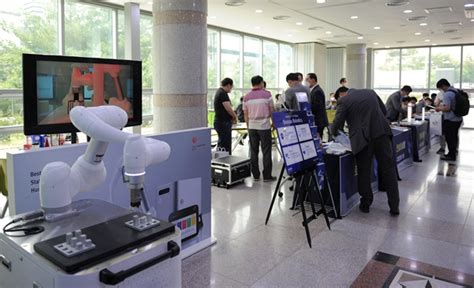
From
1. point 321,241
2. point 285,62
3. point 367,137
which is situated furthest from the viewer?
point 285,62

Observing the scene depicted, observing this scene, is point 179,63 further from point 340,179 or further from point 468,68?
point 468,68

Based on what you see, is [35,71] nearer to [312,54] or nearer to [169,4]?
[169,4]

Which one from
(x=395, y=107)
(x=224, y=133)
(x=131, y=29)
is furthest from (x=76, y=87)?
(x=395, y=107)

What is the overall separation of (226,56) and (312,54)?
426cm

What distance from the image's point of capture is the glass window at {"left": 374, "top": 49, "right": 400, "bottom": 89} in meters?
16.9

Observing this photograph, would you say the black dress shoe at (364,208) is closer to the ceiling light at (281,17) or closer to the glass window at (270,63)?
the ceiling light at (281,17)

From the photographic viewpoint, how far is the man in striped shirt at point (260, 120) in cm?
587

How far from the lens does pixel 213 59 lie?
11.5 metres

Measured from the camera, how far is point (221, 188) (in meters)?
5.61

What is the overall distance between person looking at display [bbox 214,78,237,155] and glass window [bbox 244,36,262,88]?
6423 mm

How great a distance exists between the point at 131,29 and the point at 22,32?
203 cm

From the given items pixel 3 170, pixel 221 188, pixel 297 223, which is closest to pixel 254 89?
pixel 221 188

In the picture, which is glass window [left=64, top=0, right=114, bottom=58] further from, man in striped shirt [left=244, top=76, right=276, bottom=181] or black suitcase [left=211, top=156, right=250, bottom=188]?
black suitcase [left=211, top=156, right=250, bottom=188]

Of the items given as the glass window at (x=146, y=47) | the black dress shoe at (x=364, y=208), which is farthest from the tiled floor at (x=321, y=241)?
the glass window at (x=146, y=47)
